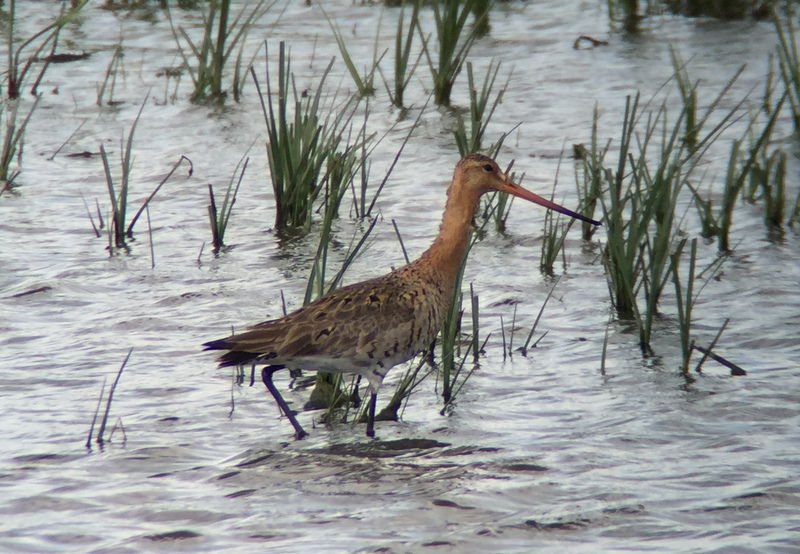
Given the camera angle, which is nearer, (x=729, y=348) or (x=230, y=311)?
(x=729, y=348)

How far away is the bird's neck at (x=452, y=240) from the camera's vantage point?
5.34 meters

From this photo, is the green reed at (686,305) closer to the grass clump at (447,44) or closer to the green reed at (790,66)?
the green reed at (790,66)

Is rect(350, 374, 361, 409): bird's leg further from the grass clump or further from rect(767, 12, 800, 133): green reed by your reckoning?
the grass clump

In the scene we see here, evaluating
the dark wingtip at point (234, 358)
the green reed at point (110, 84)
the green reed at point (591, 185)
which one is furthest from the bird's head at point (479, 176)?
the green reed at point (110, 84)

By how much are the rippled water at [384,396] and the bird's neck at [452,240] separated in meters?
0.48

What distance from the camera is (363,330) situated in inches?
191

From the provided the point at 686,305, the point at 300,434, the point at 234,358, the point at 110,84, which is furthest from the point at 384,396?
the point at 110,84

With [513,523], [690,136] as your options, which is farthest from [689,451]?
[690,136]

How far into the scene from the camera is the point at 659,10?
11383mm

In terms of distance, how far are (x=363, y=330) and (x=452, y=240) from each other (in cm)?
79

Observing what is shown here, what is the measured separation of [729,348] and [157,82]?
5.96 metres

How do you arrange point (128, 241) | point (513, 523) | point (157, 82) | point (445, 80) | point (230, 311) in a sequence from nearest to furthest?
point (513, 523) → point (230, 311) → point (128, 241) → point (445, 80) → point (157, 82)

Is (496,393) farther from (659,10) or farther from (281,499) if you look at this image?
(659,10)

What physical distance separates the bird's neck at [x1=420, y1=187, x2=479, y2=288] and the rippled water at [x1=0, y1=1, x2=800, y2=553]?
0.48 meters
